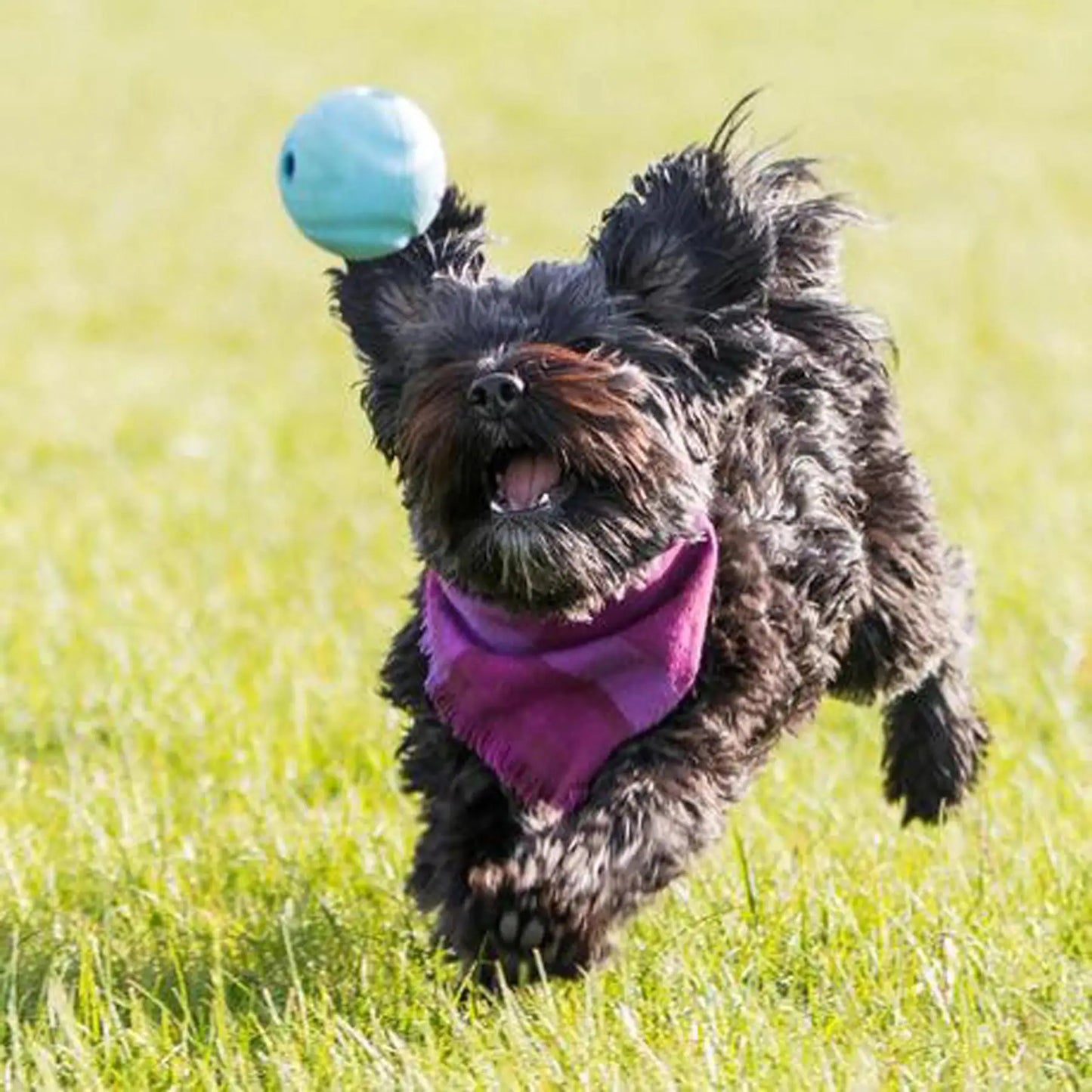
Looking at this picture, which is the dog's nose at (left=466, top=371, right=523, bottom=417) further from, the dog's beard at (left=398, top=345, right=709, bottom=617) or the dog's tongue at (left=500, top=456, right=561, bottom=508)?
the dog's tongue at (left=500, top=456, right=561, bottom=508)

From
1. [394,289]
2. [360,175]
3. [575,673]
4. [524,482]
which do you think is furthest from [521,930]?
[360,175]

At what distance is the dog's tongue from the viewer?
3891mm

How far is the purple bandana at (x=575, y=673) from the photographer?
13.4 ft

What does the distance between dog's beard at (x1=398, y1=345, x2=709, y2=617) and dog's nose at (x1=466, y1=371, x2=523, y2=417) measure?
14 millimetres

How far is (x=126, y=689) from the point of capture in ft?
20.1

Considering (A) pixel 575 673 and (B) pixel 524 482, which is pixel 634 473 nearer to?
(B) pixel 524 482

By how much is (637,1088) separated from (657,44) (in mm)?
23699

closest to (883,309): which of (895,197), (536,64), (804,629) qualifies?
(895,197)

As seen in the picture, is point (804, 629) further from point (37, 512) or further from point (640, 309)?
point (37, 512)

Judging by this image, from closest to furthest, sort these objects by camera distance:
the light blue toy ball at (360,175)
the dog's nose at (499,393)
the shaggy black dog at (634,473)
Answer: the dog's nose at (499,393) < the shaggy black dog at (634,473) < the light blue toy ball at (360,175)

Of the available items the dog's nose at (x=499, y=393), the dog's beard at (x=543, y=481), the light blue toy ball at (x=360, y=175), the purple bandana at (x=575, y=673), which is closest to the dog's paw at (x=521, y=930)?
the purple bandana at (x=575, y=673)

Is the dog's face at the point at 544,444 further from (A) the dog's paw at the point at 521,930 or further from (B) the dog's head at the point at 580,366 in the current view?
(A) the dog's paw at the point at 521,930

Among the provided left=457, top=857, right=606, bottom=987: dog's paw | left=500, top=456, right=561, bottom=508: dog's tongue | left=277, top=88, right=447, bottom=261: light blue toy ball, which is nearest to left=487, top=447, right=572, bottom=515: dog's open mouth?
left=500, top=456, right=561, bottom=508: dog's tongue

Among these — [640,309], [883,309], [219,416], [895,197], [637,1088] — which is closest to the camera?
[637,1088]
